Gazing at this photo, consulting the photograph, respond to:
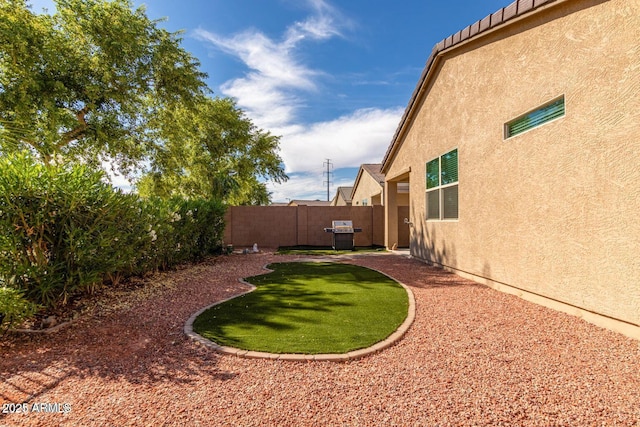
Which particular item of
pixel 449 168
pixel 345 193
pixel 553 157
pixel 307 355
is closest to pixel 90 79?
pixel 449 168

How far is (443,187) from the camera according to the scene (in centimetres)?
887

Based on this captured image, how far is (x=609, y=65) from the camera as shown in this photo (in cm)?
402

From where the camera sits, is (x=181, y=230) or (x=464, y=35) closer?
(x=464, y=35)

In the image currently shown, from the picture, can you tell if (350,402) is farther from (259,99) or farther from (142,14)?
(142,14)

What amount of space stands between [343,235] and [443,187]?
6.38 metres

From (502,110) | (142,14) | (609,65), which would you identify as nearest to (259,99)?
(142,14)

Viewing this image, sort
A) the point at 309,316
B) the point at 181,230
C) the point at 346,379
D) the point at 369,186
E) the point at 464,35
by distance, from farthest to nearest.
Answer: the point at 369,186, the point at 181,230, the point at 464,35, the point at 309,316, the point at 346,379

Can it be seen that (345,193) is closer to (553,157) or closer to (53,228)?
(553,157)

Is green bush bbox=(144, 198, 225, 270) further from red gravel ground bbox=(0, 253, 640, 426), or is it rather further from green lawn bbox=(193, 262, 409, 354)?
red gravel ground bbox=(0, 253, 640, 426)

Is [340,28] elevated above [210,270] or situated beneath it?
elevated above

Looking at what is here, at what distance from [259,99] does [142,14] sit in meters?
5.45

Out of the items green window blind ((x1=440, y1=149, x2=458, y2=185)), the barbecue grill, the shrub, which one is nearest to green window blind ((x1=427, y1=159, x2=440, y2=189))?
green window blind ((x1=440, y1=149, x2=458, y2=185))

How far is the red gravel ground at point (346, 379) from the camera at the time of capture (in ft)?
7.76

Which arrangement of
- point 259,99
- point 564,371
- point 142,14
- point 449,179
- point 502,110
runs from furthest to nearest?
1. point 259,99
2. point 142,14
3. point 449,179
4. point 502,110
5. point 564,371
